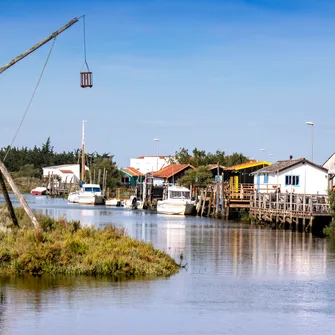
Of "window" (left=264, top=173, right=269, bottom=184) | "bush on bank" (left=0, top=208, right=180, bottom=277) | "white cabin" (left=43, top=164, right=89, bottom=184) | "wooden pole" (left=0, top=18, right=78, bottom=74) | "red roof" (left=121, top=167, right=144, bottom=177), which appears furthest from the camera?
"white cabin" (left=43, top=164, right=89, bottom=184)

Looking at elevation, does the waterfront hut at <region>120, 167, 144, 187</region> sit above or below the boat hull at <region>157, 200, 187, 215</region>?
above

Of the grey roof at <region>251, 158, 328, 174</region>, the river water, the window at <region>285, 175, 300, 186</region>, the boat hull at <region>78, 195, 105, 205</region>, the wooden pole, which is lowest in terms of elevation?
the river water

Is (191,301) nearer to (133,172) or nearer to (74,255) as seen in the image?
(74,255)

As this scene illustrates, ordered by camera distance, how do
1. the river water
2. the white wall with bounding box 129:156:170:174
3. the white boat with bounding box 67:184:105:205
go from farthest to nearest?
the white wall with bounding box 129:156:170:174
the white boat with bounding box 67:184:105:205
the river water

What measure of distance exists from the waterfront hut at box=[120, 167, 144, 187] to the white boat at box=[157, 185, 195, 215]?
41612 millimetres

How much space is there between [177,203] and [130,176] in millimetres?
57966

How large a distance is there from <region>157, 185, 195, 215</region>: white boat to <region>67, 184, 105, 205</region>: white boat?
26288mm

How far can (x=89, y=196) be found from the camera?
119m

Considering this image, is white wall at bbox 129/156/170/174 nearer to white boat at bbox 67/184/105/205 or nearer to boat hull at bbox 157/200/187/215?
white boat at bbox 67/184/105/205

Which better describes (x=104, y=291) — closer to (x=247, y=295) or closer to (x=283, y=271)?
(x=247, y=295)

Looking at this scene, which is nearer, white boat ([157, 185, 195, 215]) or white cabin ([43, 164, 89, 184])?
white boat ([157, 185, 195, 215])

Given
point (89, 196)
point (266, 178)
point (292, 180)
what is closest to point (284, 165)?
point (292, 180)

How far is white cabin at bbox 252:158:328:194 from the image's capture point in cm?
7712

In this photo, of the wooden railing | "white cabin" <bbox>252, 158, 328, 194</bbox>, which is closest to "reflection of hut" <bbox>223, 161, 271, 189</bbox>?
"white cabin" <bbox>252, 158, 328, 194</bbox>
